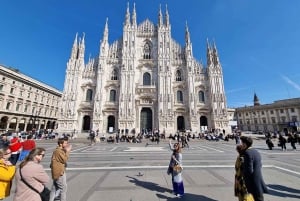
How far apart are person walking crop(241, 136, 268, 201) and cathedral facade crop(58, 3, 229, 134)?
81.2ft

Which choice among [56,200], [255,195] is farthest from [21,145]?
[255,195]

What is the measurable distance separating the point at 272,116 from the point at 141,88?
45.7m

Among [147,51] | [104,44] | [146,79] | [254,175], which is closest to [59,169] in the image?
[254,175]

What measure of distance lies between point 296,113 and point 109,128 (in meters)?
51.1

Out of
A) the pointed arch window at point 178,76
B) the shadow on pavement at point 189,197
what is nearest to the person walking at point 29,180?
the shadow on pavement at point 189,197

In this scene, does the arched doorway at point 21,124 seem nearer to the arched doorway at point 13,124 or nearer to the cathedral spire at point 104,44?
the arched doorway at point 13,124

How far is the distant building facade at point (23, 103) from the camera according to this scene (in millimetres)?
28625

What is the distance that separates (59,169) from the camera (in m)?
3.20

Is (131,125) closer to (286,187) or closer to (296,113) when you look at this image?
(286,187)

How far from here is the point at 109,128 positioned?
27719 mm

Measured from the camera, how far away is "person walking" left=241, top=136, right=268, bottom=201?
2.76m

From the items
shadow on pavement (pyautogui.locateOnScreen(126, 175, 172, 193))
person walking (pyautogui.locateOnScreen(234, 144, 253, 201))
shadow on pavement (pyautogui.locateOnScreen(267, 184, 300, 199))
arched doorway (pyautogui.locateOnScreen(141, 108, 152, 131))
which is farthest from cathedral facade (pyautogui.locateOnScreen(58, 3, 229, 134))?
person walking (pyautogui.locateOnScreen(234, 144, 253, 201))

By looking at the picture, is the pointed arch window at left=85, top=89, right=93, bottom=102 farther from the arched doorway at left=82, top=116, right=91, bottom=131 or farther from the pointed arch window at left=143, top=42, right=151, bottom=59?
the pointed arch window at left=143, top=42, right=151, bottom=59

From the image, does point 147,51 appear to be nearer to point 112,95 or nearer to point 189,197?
point 112,95
